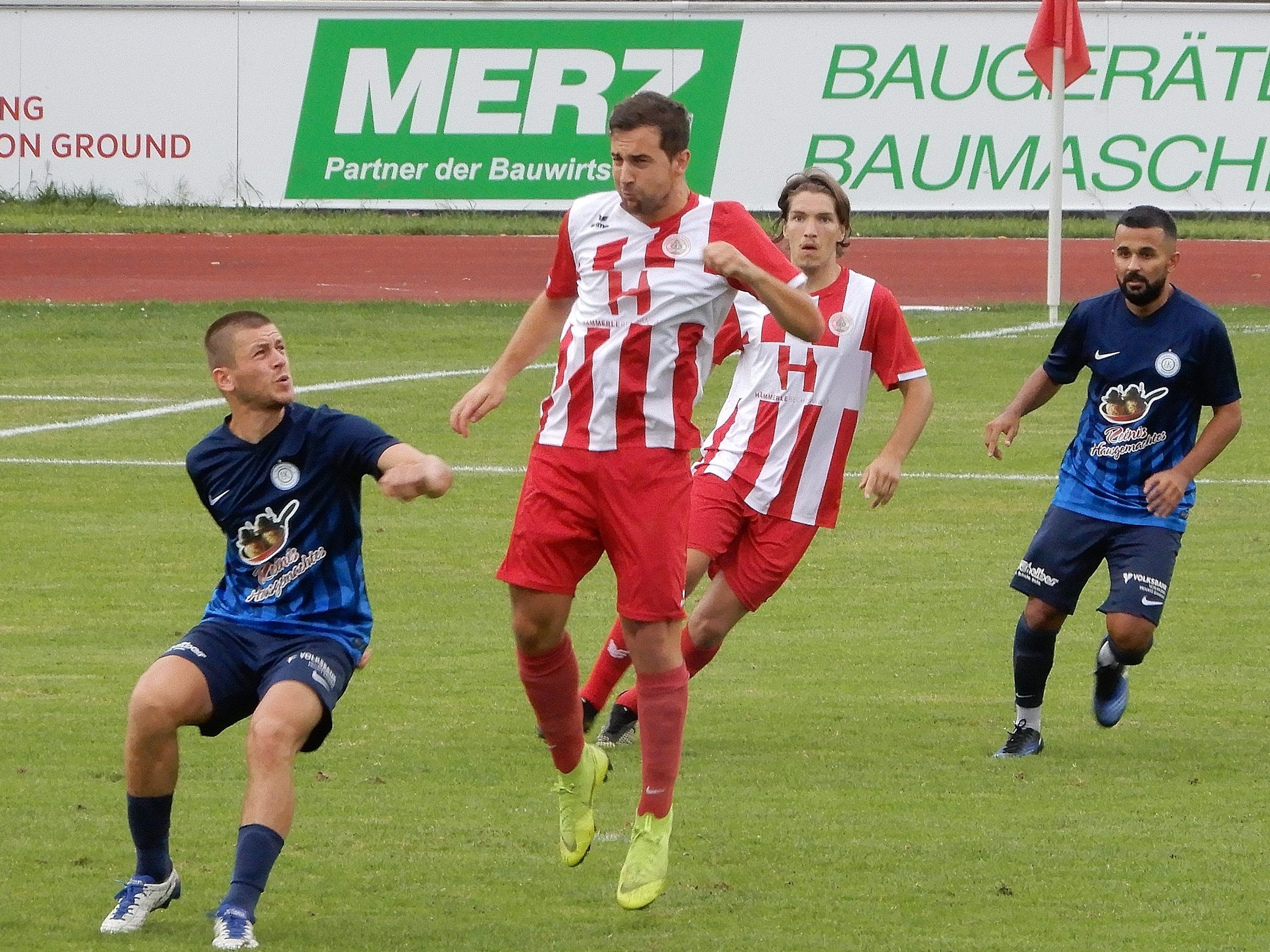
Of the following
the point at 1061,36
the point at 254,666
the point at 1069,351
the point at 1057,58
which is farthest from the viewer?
the point at 1061,36

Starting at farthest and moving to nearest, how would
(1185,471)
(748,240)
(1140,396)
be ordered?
(1140,396) < (1185,471) < (748,240)

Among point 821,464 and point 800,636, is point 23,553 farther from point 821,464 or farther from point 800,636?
point 821,464

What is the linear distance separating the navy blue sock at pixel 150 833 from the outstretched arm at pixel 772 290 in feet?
6.46

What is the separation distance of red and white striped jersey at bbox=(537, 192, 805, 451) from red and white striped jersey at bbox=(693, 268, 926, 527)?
64.2 inches

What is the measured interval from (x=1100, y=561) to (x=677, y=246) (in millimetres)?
2456

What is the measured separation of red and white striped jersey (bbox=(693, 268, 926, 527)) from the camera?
24.3 feet

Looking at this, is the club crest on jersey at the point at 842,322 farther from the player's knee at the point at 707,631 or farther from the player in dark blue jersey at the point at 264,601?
the player in dark blue jersey at the point at 264,601

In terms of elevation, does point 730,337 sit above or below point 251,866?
above

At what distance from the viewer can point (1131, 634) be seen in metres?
7.29

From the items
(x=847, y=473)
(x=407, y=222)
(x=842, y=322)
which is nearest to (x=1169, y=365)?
(x=842, y=322)

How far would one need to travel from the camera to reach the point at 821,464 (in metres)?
7.46

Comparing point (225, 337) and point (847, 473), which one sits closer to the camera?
point (225, 337)

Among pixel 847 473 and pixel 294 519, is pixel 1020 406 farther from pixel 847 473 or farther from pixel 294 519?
pixel 847 473

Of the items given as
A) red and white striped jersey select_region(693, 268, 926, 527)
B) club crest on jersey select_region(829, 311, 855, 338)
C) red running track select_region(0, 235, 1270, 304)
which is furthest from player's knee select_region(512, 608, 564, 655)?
red running track select_region(0, 235, 1270, 304)
